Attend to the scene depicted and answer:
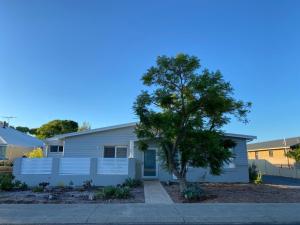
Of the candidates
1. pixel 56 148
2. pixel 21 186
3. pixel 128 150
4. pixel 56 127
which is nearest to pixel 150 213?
pixel 21 186

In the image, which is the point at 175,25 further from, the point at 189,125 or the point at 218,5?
the point at 189,125

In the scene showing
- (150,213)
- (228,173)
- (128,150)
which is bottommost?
(150,213)

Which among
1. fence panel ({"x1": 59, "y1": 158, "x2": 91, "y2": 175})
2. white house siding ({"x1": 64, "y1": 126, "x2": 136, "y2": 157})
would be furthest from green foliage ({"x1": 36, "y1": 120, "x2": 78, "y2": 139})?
fence panel ({"x1": 59, "y1": 158, "x2": 91, "y2": 175})

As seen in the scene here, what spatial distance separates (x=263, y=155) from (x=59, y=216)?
107 feet

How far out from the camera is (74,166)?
1630cm

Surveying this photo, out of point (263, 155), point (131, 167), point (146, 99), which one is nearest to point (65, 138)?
point (131, 167)

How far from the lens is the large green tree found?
531 inches

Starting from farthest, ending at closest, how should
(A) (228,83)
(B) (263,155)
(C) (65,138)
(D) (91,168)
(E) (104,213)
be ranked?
(B) (263,155) → (C) (65,138) → (D) (91,168) → (A) (228,83) → (E) (104,213)

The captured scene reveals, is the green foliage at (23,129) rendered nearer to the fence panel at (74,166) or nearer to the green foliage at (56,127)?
the green foliage at (56,127)

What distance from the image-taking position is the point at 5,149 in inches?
1259

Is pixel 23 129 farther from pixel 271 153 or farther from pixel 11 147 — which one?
pixel 271 153

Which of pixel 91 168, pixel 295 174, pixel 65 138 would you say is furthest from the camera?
pixel 295 174

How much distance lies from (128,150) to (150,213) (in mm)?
11635

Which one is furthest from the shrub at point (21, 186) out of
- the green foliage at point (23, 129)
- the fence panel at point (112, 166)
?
the green foliage at point (23, 129)
